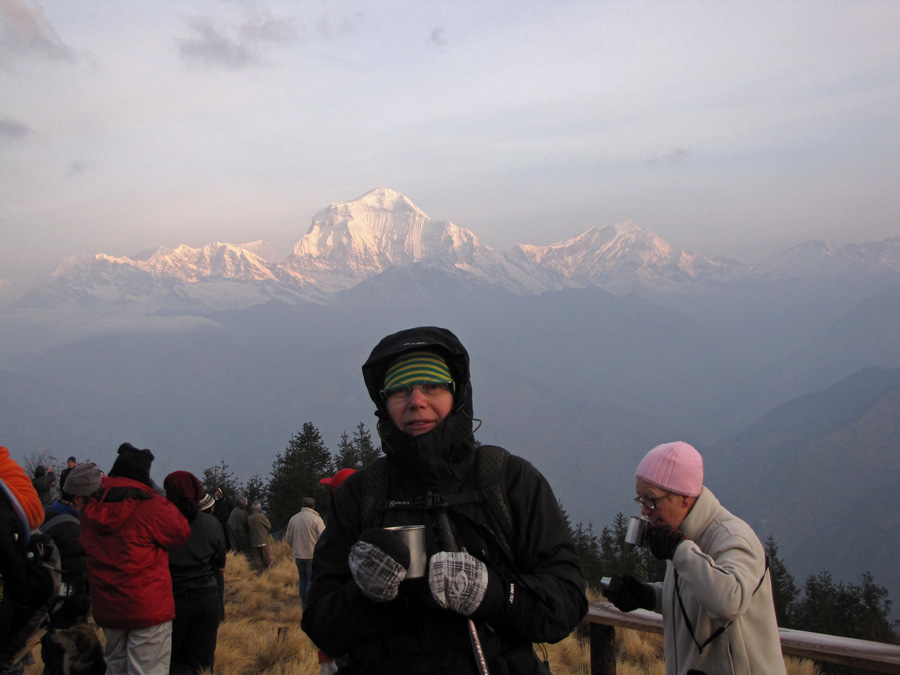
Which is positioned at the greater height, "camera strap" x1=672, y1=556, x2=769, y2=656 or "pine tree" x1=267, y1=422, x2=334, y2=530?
"camera strap" x1=672, y1=556, x2=769, y2=656

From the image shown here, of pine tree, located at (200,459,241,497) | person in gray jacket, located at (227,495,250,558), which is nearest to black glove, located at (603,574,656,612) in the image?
person in gray jacket, located at (227,495,250,558)

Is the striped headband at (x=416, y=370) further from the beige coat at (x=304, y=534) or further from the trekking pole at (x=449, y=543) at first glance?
the beige coat at (x=304, y=534)

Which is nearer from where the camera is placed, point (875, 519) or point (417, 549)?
point (417, 549)

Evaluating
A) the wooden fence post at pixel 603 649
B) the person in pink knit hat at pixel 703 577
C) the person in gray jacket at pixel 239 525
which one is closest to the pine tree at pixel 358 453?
the person in gray jacket at pixel 239 525

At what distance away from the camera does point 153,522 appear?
459 cm

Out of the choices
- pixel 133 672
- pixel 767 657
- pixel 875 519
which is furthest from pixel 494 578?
pixel 875 519

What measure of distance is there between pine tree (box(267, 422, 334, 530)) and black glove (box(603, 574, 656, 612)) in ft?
79.0

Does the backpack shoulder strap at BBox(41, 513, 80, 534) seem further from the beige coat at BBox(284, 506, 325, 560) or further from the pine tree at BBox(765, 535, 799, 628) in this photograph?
the pine tree at BBox(765, 535, 799, 628)

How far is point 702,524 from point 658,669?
16.1ft

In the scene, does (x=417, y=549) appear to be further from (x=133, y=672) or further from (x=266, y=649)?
(x=266, y=649)

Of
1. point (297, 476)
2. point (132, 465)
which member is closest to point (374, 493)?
point (132, 465)

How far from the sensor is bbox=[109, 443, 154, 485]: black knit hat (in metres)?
4.82

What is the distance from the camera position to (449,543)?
2121mm

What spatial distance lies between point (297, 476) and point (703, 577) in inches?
1047
